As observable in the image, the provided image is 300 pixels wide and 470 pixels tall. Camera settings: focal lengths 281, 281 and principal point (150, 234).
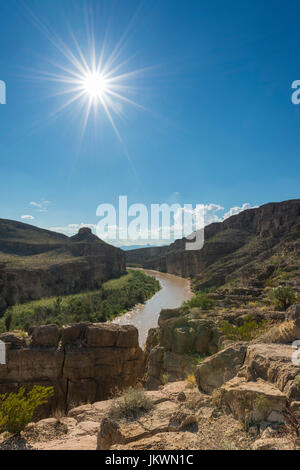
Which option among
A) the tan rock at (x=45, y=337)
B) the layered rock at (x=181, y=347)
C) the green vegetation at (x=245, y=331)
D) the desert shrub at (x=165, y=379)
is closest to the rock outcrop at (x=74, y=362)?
the tan rock at (x=45, y=337)

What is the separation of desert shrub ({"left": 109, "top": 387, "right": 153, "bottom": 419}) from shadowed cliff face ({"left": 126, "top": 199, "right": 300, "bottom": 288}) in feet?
109

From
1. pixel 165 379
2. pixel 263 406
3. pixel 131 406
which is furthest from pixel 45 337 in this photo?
pixel 263 406

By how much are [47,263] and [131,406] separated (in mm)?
42353

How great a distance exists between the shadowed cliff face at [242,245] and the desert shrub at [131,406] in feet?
109

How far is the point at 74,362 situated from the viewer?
36.9 feet

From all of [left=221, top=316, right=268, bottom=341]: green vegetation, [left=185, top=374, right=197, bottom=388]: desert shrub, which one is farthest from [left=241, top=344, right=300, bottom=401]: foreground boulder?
[left=221, top=316, right=268, bottom=341]: green vegetation

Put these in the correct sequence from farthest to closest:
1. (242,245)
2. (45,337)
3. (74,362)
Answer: (242,245), (45,337), (74,362)

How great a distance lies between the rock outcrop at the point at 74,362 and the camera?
35.3ft

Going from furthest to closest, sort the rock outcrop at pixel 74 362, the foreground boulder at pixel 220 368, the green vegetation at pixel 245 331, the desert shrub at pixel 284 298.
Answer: the desert shrub at pixel 284 298 < the rock outcrop at pixel 74 362 < the green vegetation at pixel 245 331 < the foreground boulder at pixel 220 368

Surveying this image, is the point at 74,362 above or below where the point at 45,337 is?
below

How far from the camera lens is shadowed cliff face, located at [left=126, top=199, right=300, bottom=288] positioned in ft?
160

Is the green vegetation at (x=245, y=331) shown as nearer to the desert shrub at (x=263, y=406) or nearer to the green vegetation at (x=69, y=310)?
the desert shrub at (x=263, y=406)

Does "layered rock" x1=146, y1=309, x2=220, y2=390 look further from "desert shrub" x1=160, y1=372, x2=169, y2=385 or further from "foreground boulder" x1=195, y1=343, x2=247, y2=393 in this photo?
"foreground boulder" x1=195, y1=343, x2=247, y2=393

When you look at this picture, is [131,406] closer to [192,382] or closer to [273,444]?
[192,382]
